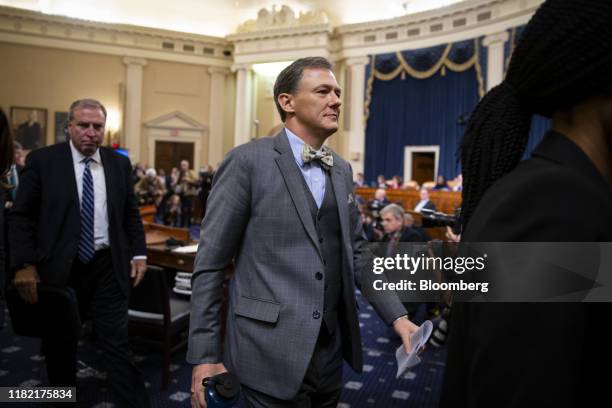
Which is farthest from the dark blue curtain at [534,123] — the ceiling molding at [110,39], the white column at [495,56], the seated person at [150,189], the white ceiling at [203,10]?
the ceiling molding at [110,39]

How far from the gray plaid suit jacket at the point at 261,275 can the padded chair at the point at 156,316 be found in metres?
1.73

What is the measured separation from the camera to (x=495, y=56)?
44.4 feet

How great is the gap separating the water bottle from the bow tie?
72cm

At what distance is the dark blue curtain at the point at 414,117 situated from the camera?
1502 centimetres

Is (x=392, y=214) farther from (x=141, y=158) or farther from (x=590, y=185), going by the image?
(x=141, y=158)

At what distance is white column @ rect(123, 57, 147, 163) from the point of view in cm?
1692

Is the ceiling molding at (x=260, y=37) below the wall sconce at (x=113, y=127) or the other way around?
the other way around

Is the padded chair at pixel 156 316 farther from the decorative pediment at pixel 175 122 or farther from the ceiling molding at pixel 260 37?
the decorative pediment at pixel 175 122

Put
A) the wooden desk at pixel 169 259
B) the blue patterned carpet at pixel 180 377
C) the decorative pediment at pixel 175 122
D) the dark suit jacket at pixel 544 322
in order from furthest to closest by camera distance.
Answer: the decorative pediment at pixel 175 122
the wooden desk at pixel 169 259
the blue patterned carpet at pixel 180 377
the dark suit jacket at pixel 544 322

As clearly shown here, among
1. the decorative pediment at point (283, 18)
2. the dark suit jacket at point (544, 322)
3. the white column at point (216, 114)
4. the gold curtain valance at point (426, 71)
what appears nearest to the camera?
the dark suit jacket at point (544, 322)

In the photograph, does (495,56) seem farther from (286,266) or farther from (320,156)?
(286,266)

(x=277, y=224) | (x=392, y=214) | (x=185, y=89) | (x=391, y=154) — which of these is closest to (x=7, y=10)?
(x=185, y=89)

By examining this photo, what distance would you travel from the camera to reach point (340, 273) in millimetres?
1623

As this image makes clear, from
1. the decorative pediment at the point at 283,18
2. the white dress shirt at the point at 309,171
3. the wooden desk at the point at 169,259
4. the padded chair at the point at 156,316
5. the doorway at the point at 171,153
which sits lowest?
the padded chair at the point at 156,316
